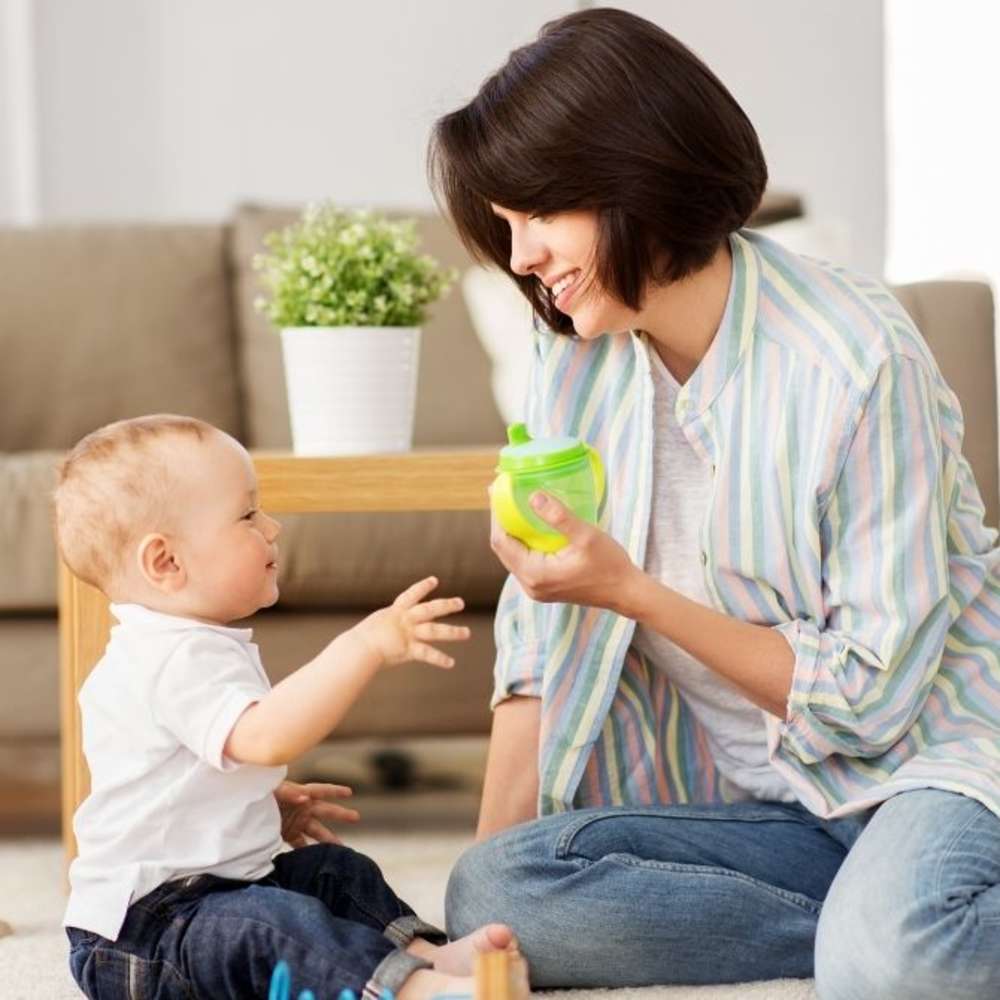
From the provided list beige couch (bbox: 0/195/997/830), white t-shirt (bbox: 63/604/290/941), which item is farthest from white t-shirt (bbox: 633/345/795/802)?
beige couch (bbox: 0/195/997/830)

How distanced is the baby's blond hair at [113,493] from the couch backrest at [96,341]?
1.31 m

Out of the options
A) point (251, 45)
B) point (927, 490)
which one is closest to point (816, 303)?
point (927, 490)

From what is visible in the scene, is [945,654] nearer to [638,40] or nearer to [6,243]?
[638,40]

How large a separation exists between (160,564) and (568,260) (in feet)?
1.35

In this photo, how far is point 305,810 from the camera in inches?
60.2

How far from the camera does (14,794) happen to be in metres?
2.33

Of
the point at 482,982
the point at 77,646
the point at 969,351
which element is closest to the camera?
the point at 482,982

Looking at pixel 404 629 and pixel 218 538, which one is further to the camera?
pixel 218 538

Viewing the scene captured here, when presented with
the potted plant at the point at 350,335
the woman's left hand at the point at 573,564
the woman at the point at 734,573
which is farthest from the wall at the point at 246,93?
the woman's left hand at the point at 573,564

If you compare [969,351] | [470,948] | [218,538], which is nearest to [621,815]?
[470,948]

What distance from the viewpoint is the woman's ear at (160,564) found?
1383 millimetres

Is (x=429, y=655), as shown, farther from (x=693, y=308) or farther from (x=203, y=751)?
(x=693, y=308)

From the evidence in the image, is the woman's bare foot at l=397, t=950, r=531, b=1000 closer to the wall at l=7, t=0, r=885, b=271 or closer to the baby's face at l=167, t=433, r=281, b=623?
the baby's face at l=167, t=433, r=281, b=623

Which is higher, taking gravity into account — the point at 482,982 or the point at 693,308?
the point at 693,308
